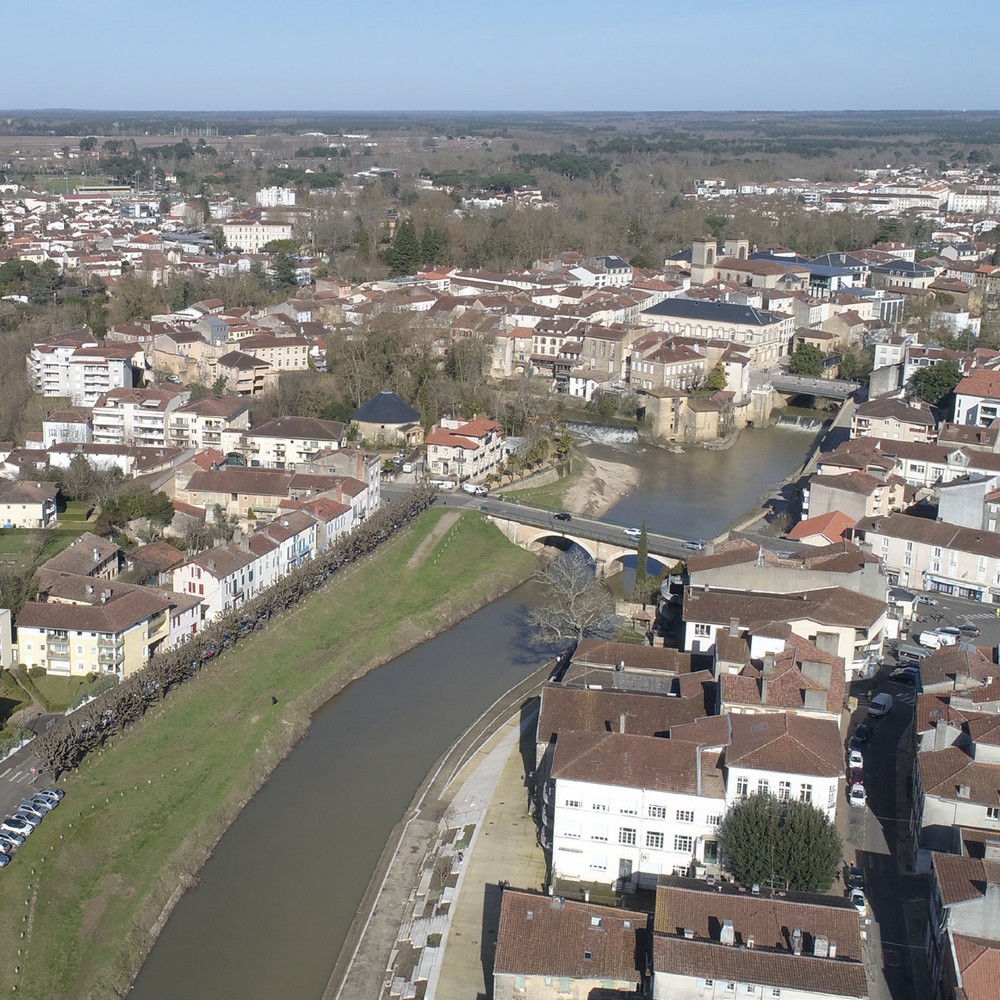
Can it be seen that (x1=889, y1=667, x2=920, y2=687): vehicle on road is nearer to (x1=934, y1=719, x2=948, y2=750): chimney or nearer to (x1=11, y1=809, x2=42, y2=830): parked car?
(x1=934, y1=719, x2=948, y2=750): chimney

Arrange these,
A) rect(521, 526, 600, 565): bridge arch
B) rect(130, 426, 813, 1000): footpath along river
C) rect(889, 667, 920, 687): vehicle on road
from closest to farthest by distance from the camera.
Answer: rect(130, 426, 813, 1000): footpath along river, rect(889, 667, 920, 687): vehicle on road, rect(521, 526, 600, 565): bridge arch

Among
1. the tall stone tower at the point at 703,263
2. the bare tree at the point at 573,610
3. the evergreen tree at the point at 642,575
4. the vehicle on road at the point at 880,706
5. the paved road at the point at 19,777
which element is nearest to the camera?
the paved road at the point at 19,777

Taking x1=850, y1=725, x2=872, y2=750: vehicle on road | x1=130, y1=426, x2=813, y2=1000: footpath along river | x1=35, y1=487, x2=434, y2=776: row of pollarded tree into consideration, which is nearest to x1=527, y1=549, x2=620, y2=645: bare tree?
x1=130, y1=426, x2=813, y2=1000: footpath along river

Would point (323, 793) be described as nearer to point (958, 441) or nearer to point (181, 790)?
point (181, 790)

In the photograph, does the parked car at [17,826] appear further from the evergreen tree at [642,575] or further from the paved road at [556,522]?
the paved road at [556,522]

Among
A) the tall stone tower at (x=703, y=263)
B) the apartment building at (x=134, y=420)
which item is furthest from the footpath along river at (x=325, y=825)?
the tall stone tower at (x=703, y=263)

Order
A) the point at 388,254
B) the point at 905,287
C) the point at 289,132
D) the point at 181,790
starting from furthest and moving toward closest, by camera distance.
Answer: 1. the point at 289,132
2. the point at 388,254
3. the point at 905,287
4. the point at 181,790

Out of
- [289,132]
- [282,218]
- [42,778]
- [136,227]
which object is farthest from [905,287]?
A: [289,132]
